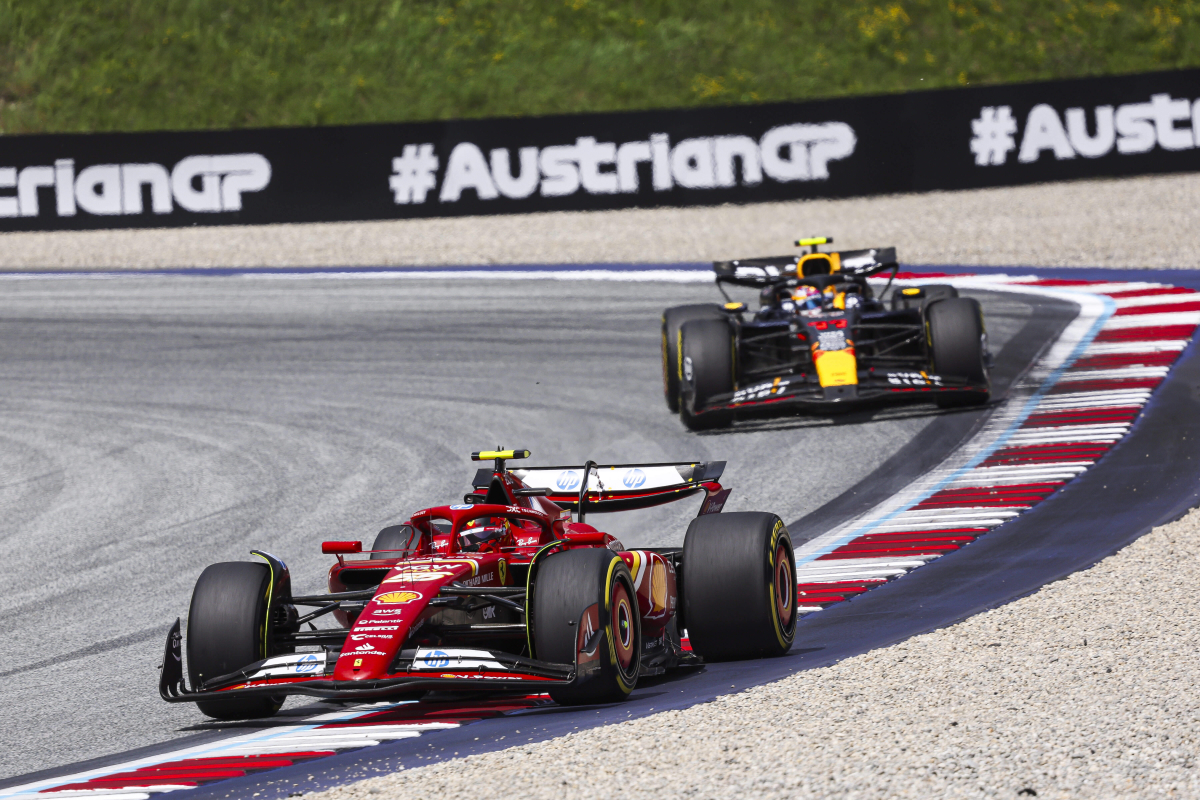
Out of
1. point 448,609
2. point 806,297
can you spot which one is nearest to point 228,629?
point 448,609

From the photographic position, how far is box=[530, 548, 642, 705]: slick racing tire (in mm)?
5993

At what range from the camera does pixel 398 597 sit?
6.13 meters

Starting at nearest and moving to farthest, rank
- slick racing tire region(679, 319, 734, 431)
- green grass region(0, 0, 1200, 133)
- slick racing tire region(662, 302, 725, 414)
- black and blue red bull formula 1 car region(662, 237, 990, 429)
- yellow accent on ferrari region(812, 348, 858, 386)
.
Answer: yellow accent on ferrari region(812, 348, 858, 386)
black and blue red bull formula 1 car region(662, 237, 990, 429)
slick racing tire region(679, 319, 734, 431)
slick racing tire region(662, 302, 725, 414)
green grass region(0, 0, 1200, 133)

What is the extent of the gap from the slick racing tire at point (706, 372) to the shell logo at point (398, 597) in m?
6.92

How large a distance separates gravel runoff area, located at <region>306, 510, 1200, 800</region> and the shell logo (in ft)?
3.03

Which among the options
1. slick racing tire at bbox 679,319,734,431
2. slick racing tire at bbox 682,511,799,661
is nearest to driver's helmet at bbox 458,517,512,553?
slick racing tire at bbox 682,511,799,661

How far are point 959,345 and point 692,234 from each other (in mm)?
10622

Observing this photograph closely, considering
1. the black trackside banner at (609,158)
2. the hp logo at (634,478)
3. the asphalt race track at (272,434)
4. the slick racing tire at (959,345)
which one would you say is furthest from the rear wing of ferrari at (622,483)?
the black trackside banner at (609,158)

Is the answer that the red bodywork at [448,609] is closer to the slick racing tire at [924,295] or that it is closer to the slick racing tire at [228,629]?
the slick racing tire at [228,629]

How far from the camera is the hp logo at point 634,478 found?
25.5 ft

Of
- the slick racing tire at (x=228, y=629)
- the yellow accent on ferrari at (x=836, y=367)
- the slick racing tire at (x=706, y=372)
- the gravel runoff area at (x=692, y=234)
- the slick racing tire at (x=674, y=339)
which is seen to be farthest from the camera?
the gravel runoff area at (x=692, y=234)

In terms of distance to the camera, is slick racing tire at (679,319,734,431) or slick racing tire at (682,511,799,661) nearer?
slick racing tire at (682,511,799,661)

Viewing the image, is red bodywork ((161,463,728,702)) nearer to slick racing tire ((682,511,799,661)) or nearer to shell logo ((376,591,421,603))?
shell logo ((376,591,421,603))

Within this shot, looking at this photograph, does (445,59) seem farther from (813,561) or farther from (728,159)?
(813,561)
